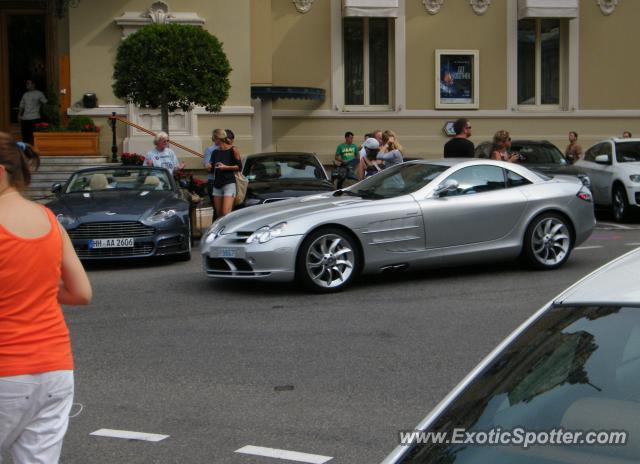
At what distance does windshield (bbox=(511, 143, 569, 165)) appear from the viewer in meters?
20.0

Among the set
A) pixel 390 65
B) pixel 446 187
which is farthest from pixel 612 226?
pixel 390 65

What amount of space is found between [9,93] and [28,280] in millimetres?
21388

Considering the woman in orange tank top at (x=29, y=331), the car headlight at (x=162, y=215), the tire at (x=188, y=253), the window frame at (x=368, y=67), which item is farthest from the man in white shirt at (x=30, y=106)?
the woman in orange tank top at (x=29, y=331)

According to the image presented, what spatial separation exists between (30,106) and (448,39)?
11.0m

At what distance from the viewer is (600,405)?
2.85m

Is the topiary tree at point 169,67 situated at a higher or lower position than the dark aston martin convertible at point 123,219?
higher

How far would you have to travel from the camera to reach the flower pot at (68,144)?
20984mm

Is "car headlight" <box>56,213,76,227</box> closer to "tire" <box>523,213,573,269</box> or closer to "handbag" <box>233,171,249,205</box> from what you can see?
"handbag" <box>233,171,249,205</box>

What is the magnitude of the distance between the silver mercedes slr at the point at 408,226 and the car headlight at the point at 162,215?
1.81 m

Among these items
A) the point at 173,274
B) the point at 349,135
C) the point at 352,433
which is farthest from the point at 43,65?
the point at 352,433

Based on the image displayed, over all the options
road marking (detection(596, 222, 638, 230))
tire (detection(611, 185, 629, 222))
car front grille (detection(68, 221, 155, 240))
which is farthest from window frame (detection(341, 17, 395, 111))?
car front grille (detection(68, 221, 155, 240))

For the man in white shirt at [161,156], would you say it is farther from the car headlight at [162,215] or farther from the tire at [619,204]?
the tire at [619,204]

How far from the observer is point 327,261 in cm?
1048

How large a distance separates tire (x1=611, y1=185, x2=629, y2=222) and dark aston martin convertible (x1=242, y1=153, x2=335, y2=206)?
18.4 feet
